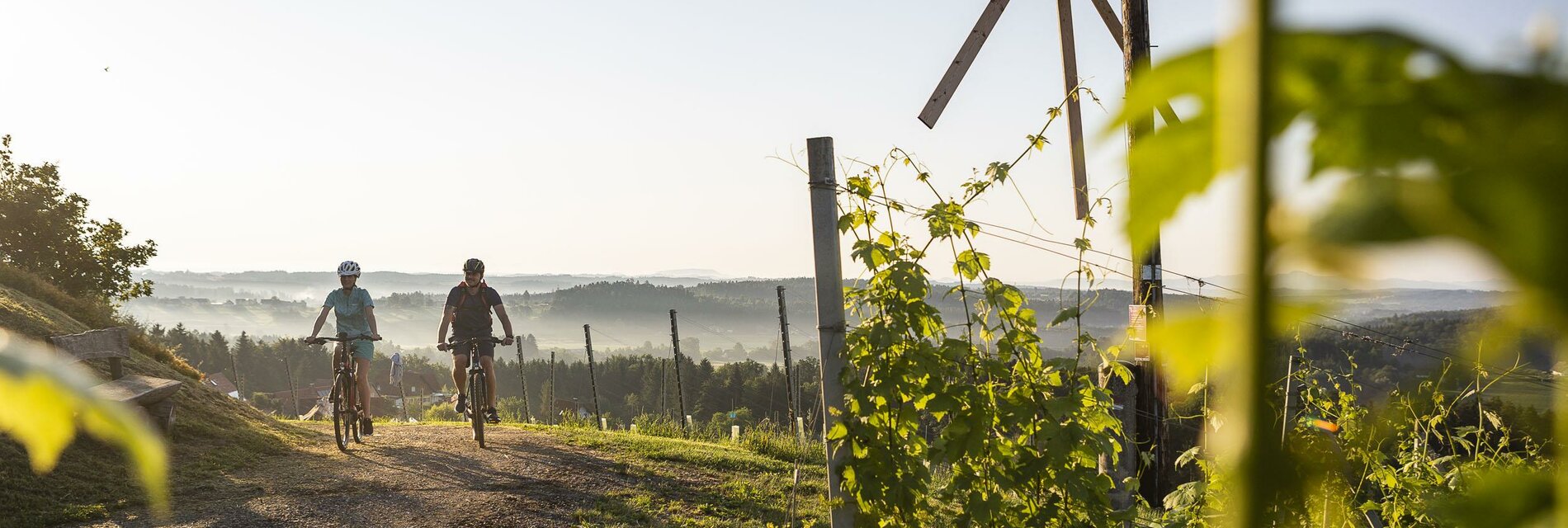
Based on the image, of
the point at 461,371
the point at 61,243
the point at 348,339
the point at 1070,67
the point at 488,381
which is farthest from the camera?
the point at 61,243

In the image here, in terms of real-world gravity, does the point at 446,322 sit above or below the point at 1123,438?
above

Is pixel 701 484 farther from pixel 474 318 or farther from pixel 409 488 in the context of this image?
pixel 474 318

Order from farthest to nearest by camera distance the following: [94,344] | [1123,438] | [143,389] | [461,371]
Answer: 1. [461,371]
2. [94,344]
3. [143,389]
4. [1123,438]

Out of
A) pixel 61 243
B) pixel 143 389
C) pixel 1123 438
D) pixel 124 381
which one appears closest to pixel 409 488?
pixel 143 389

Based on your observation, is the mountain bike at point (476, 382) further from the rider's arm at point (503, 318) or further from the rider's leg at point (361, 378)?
the rider's leg at point (361, 378)

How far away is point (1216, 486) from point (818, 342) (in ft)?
4.50

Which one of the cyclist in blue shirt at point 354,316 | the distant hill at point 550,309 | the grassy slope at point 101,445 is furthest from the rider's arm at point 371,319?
the distant hill at point 550,309

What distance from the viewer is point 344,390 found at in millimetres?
8383

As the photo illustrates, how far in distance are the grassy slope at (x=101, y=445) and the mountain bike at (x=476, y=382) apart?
5.76 ft

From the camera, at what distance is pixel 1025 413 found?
2.78 meters

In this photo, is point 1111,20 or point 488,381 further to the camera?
point 488,381

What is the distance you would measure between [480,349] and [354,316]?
3.86 feet

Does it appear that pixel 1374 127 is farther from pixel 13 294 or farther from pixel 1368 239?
pixel 13 294

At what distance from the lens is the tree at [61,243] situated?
55.4ft
